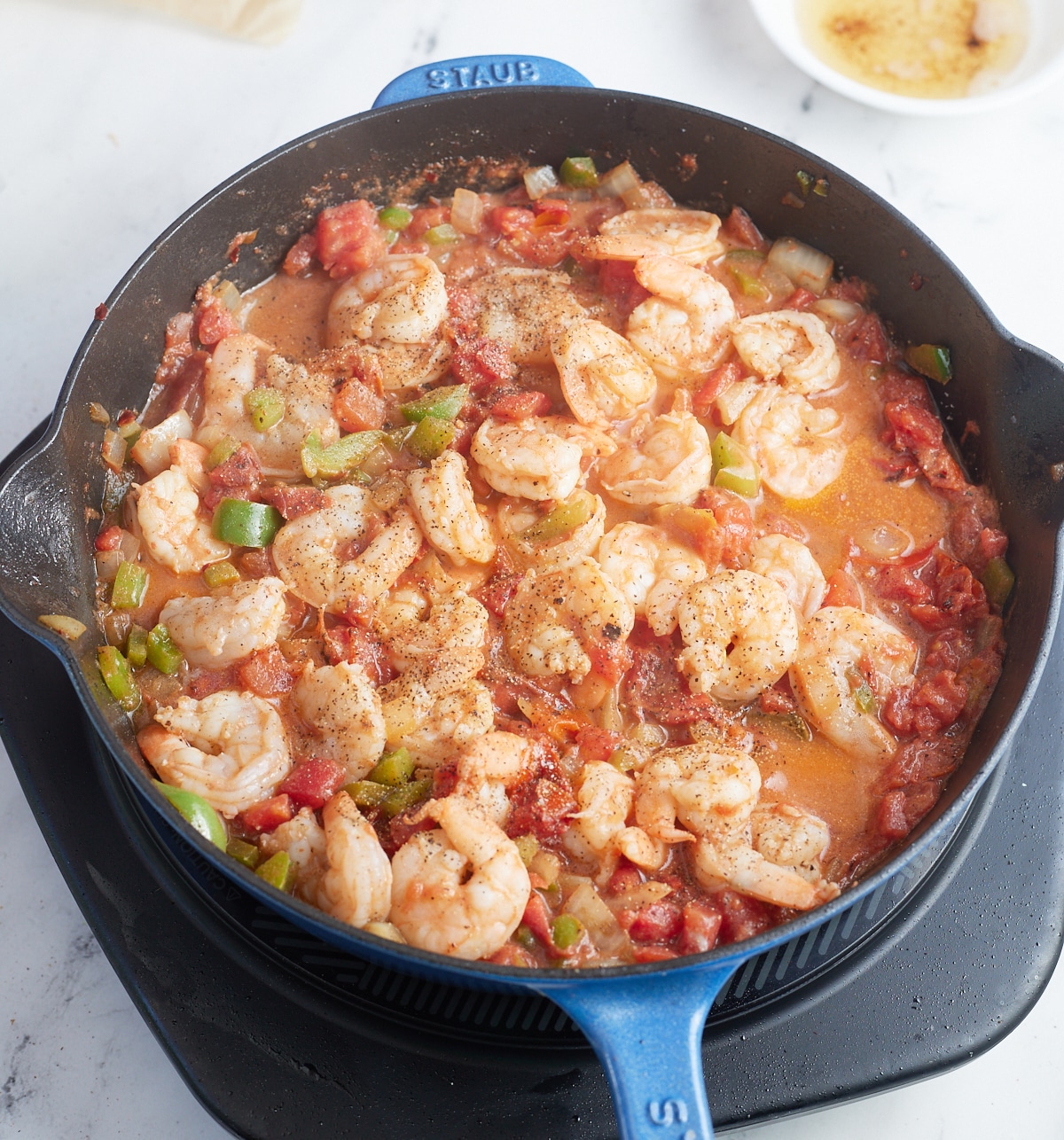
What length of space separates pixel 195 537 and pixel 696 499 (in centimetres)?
165

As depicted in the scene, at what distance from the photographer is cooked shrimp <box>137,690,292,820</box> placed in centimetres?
312

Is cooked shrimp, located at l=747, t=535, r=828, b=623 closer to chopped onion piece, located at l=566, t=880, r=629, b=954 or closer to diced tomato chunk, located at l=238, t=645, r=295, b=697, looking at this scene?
chopped onion piece, located at l=566, t=880, r=629, b=954

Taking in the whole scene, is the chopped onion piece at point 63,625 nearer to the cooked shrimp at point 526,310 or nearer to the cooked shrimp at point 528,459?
the cooked shrimp at point 528,459

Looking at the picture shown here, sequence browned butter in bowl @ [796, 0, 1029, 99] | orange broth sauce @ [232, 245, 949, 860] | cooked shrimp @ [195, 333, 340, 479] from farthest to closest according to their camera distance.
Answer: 1. browned butter in bowl @ [796, 0, 1029, 99]
2. cooked shrimp @ [195, 333, 340, 479]
3. orange broth sauce @ [232, 245, 949, 860]

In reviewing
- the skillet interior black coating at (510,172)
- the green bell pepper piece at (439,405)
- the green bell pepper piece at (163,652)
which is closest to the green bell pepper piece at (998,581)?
the skillet interior black coating at (510,172)

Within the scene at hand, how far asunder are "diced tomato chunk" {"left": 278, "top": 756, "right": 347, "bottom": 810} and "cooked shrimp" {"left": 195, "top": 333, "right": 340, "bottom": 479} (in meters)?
1.11

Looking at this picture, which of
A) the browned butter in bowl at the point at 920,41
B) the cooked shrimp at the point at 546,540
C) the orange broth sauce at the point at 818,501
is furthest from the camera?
the browned butter in bowl at the point at 920,41

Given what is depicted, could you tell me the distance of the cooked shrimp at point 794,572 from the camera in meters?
3.63

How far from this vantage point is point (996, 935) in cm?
330

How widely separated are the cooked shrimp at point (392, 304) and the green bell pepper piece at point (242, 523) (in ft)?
2.53

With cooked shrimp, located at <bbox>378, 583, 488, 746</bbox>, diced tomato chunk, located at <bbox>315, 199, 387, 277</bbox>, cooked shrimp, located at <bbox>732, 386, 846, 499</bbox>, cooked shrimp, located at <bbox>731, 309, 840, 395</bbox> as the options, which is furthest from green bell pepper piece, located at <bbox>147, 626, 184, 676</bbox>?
cooked shrimp, located at <bbox>731, 309, 840, 395</bbox>

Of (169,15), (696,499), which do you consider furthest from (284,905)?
(169,15)

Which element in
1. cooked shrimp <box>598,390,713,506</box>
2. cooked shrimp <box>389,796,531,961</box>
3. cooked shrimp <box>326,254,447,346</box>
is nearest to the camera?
cooked shrimp <box>389,796,531,961</box>

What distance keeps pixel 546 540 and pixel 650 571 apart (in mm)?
355
